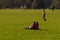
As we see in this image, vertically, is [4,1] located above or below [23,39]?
below

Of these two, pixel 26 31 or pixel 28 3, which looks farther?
pixel 28 3

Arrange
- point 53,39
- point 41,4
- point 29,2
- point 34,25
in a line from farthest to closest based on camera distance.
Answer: point 29,2 → point 41,4 → point 34,25 → point 53,39

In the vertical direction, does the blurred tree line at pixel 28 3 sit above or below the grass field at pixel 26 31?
below

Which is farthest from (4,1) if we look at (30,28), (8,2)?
(30,28)

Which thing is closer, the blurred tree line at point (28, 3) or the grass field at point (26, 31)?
the grass field at point (26, 31)

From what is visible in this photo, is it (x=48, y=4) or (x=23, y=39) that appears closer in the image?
(x=23, y=39)

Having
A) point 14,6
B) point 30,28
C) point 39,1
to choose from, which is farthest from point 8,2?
Result: point 30,28

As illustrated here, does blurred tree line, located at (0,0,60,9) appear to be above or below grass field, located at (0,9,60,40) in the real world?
below

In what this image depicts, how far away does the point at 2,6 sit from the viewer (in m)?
165

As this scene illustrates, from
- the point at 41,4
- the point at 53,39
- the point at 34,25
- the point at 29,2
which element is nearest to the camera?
the point at 53,39

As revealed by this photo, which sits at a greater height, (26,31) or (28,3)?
(26,31)

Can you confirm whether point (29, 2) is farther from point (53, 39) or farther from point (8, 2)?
point (53, 39)

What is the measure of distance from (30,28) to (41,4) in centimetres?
12996

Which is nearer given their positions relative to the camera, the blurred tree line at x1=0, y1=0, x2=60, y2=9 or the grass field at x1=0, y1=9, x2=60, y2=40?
the grass field at x1=0, y1=9, x2=60, y2=40
